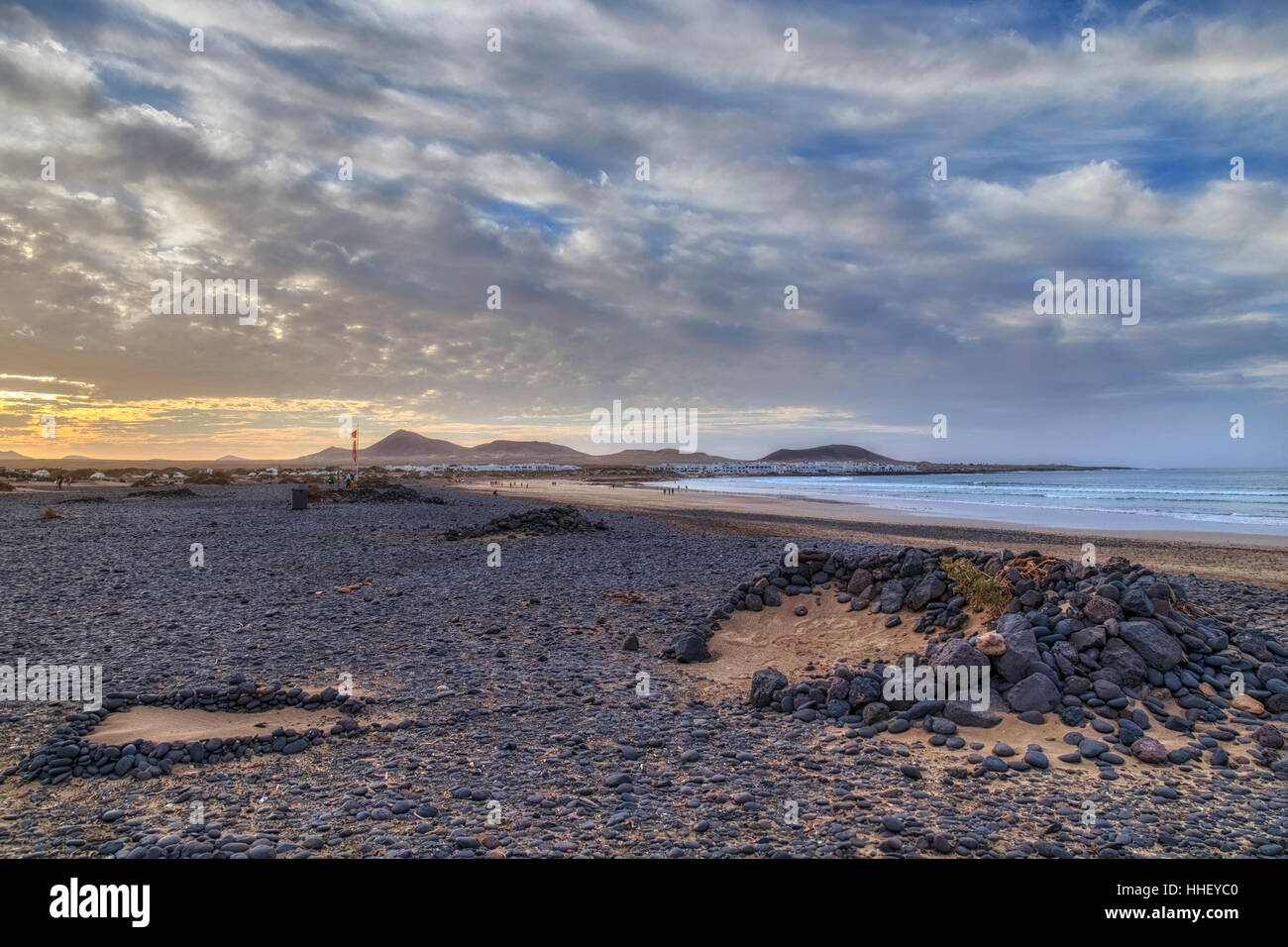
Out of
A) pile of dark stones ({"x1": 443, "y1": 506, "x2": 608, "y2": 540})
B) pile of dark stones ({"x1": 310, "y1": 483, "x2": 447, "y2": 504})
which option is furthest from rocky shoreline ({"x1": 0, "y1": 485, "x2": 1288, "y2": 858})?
pile of dark stones ({"x1": 310, "y1": 483, "x2": 447, "y2": 504})

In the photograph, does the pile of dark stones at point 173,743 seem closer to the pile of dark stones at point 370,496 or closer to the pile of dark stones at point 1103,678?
the pile of dark stones at point 1103,678

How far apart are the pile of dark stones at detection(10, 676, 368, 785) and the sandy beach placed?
63.9ft

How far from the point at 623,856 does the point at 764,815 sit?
1247 millimetres

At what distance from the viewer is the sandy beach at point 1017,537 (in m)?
18.5

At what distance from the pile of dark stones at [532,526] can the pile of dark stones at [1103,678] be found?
1746cm

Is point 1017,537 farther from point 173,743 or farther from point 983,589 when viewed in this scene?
point 173,743

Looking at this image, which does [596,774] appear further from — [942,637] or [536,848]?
[942,637]

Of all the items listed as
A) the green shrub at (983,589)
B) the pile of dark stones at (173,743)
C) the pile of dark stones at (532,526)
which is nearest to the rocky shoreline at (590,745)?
the pile of dark stones at (173,743)

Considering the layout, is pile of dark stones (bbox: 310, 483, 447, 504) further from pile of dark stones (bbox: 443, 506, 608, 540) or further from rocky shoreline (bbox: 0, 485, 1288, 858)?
rocky shoreline (bbox: 0, 485, 1288, 858)

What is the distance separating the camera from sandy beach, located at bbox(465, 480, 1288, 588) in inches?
727
